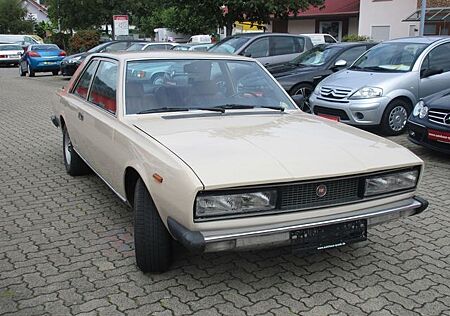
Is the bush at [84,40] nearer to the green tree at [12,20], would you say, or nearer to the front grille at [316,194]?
the front grille at [316,194]

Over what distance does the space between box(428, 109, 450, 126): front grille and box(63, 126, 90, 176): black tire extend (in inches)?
183

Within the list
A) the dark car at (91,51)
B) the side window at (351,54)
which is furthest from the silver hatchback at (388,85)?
the dark car at (91,51)

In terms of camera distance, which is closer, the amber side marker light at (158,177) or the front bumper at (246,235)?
the front bumper at (246,235)

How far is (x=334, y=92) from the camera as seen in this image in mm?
8922

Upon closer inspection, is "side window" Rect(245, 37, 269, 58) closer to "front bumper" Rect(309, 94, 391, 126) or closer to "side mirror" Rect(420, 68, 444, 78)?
"front bumper" Rect(309, 94, 391, 126)

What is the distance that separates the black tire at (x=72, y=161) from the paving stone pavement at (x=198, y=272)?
0.79 m

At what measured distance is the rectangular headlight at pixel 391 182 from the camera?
359cm

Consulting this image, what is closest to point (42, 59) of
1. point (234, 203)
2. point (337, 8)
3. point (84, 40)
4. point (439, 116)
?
point (84, 40)

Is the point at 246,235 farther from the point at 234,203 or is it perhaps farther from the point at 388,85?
the point at 388,85

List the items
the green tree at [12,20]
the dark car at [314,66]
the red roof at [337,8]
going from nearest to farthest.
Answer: the dark car at [314,66] < the red roof at [337,8] < the green tree at [12,20]

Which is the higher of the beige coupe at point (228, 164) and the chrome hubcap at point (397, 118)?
the beige coupe at point (228, 164)

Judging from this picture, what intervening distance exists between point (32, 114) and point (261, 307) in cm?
990

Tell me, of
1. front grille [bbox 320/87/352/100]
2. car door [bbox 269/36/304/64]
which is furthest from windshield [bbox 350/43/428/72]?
car door [bbox 269/36/304/64]

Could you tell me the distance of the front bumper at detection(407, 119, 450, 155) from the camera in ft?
22.6
